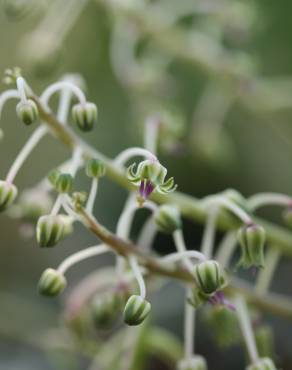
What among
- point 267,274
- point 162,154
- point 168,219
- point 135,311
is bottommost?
point 135,311

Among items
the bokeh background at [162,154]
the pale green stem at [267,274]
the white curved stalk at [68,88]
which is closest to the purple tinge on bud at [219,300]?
the pale green stem at [267,274]

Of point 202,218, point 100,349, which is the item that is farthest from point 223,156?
point 202,218

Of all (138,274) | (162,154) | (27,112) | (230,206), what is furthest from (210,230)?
(162,154)

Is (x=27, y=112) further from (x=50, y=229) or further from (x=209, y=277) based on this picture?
(x=209, y=277)

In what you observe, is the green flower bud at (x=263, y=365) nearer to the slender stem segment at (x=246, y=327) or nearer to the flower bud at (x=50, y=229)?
the slender stem segment at (x=246, y=327)

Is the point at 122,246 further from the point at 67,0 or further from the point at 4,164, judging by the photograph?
the point at 4,164

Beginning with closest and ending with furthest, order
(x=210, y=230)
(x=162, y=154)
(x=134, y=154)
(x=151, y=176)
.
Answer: (x=151, y=176) → (x=134, y=154) → (x=210, y=230) → (x=162, y=154)

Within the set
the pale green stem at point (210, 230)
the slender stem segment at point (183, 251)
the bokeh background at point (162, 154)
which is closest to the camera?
the slender stem segment at point (183, 251)

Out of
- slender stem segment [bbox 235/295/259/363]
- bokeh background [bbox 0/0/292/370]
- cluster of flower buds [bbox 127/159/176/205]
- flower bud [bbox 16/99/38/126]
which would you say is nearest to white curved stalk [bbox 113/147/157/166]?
cluster of flower buds [bbox 127/159/176/205]
